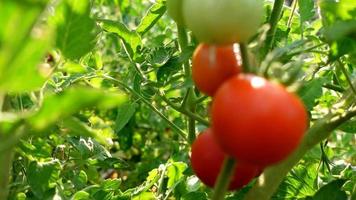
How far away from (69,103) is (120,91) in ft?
1.86

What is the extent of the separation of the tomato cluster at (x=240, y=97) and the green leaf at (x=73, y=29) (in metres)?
0.09

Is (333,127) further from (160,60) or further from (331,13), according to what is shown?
(160,60)

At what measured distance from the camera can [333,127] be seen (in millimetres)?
720

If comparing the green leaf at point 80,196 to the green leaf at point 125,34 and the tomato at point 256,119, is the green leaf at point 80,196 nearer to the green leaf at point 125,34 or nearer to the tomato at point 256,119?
the green leaf at point 125,34

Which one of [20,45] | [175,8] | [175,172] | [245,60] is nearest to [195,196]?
[175,172]

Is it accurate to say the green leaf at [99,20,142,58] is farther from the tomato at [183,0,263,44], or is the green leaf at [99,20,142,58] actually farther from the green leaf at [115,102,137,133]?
the tomato at [183,0,263,44]

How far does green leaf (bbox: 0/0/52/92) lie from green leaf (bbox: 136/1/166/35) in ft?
1.76

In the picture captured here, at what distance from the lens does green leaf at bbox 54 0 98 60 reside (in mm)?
558

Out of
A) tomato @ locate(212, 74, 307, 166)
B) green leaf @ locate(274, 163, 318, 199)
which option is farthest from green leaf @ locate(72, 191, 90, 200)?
tomato @ locate(212, 74, 307, 166)

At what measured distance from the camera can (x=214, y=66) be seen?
56 centimetres

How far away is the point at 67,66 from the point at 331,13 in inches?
10.8

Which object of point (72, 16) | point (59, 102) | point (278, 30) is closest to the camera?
point (59, 102)

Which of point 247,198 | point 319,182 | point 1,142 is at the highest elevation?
point 1,142

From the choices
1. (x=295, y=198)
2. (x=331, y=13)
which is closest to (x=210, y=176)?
(x=331, y=13)
